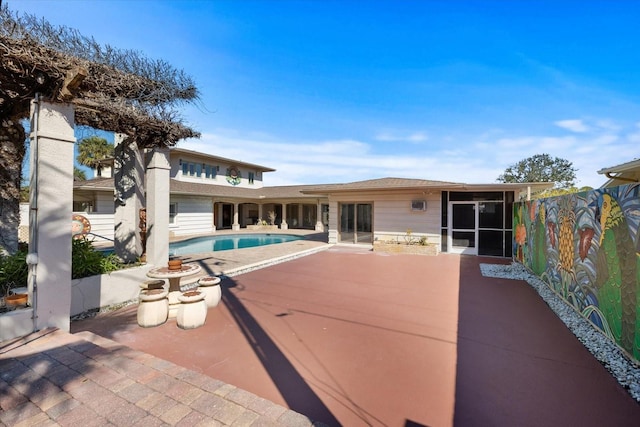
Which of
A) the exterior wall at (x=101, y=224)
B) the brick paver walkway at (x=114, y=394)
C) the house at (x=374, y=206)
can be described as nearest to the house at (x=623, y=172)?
the house at (x=374, y=206)

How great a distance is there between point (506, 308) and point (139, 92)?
800 centimetres

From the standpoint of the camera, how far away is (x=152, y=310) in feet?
14.1

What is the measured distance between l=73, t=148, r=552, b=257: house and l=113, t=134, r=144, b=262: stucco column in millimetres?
8545

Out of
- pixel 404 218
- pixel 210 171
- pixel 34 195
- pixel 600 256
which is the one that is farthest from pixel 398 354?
pixel 210 171

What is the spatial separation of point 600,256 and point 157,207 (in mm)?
7848

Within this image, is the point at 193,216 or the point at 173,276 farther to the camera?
the point at 193,216

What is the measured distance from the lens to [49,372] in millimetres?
2773

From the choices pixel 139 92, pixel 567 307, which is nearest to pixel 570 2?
pixel 567 307

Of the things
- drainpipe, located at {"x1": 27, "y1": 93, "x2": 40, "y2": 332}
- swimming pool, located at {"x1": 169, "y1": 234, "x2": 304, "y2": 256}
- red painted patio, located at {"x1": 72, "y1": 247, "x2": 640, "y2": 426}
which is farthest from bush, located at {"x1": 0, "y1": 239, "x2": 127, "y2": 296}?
swimming pool, located at {"x1": 169, "y1": 234, "x2": 304, "y2": 256}

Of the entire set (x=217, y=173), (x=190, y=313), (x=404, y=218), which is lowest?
(x=190, y=313)

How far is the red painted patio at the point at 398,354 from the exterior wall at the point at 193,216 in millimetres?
14130

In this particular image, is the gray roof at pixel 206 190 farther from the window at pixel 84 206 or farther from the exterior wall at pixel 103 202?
the window at pixel 84 206

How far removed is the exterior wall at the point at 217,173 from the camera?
20.5 meters

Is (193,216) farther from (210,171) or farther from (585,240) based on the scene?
(585,240)
